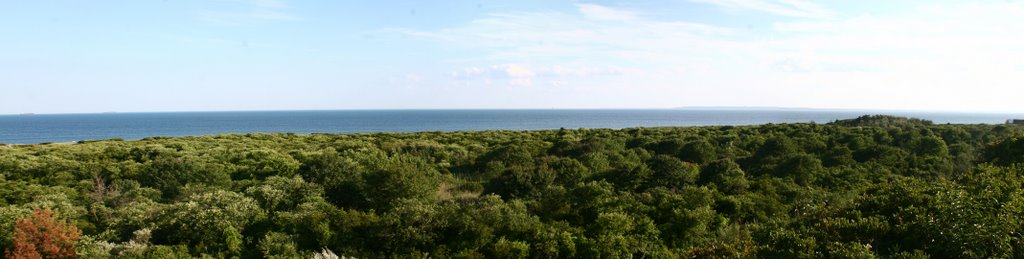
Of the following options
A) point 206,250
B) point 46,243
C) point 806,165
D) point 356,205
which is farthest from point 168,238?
point 806,165

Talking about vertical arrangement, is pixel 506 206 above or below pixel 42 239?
above

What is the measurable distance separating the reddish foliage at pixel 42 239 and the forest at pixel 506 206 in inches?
1.9

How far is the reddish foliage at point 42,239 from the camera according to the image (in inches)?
569

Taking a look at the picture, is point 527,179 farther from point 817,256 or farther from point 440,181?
point 817,256

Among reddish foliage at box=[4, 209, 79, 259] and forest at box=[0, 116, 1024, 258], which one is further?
reddish foliage at box=[4, 209, 79, 259]

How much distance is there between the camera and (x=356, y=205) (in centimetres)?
2141

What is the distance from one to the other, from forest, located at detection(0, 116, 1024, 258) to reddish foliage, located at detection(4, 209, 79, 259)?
0.05 m

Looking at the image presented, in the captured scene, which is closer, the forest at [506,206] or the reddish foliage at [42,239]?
the forest at [506,206]

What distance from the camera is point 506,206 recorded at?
18719 millimetres

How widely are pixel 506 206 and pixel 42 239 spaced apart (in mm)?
13831

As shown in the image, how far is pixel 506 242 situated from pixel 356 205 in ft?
27.7

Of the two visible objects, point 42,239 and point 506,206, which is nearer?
point 42,239

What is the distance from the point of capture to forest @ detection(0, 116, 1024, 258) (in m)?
10.9

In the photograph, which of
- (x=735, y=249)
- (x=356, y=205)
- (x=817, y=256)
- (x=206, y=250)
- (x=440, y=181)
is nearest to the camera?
(x=817, y=256)
